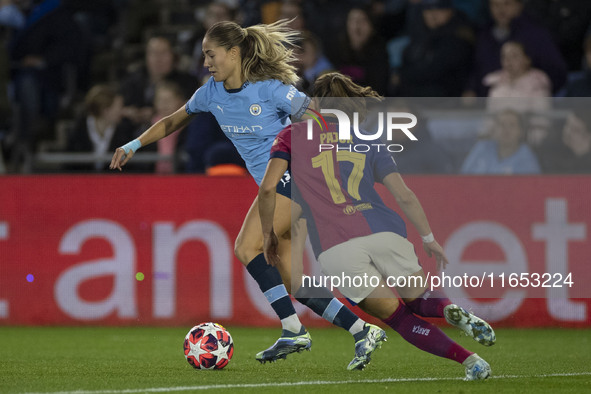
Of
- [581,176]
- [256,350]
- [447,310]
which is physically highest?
[581,176]

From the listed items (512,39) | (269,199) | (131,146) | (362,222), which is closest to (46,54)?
(512,39)

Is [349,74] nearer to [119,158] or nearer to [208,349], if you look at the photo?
[119,158]

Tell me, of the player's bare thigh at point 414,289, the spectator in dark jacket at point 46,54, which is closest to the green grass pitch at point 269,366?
the player's bare thigh at point 414,289

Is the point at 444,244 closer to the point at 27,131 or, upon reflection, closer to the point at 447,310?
the point at 447,310

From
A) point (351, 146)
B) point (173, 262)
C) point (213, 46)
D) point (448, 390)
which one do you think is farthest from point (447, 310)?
point (173, 262)

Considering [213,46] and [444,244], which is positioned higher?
[213,46]

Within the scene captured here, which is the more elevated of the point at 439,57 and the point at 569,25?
the point at 569,25

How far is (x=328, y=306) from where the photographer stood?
6.73m

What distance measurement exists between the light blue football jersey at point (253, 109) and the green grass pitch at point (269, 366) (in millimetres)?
1409

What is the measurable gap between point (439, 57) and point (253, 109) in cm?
533

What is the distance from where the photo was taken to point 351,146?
6.20 m

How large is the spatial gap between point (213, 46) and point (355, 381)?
220 centimetres

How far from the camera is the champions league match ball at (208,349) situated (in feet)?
21.8

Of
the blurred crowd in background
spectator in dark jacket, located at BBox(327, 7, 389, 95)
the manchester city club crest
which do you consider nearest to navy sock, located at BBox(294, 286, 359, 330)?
the manchester city club crest
